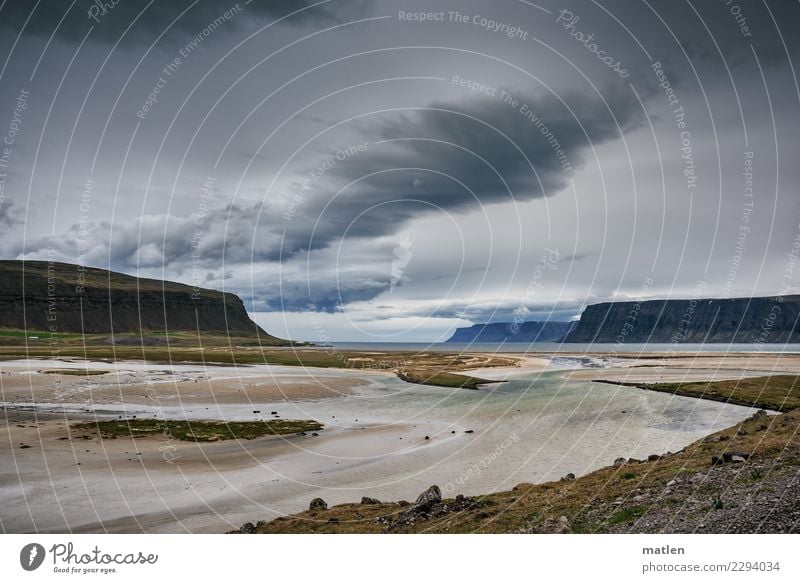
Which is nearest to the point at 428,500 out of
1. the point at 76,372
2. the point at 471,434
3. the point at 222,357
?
the point at 471,434

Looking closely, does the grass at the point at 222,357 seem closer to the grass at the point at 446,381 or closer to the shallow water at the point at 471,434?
the grass at the point at 446,381

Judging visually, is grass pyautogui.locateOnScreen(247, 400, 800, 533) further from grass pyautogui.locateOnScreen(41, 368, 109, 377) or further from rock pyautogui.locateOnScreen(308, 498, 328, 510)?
grass pyautogui.locateOnScreen(41, 368, 109, 377)

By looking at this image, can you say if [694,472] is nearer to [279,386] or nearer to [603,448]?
[603,448]

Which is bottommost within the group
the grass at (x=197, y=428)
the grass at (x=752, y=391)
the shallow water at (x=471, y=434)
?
the grass at (x=752, y=391)

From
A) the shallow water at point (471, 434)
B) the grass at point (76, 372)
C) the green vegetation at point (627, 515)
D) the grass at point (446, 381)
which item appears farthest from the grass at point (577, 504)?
the grass at point (76, 372)
